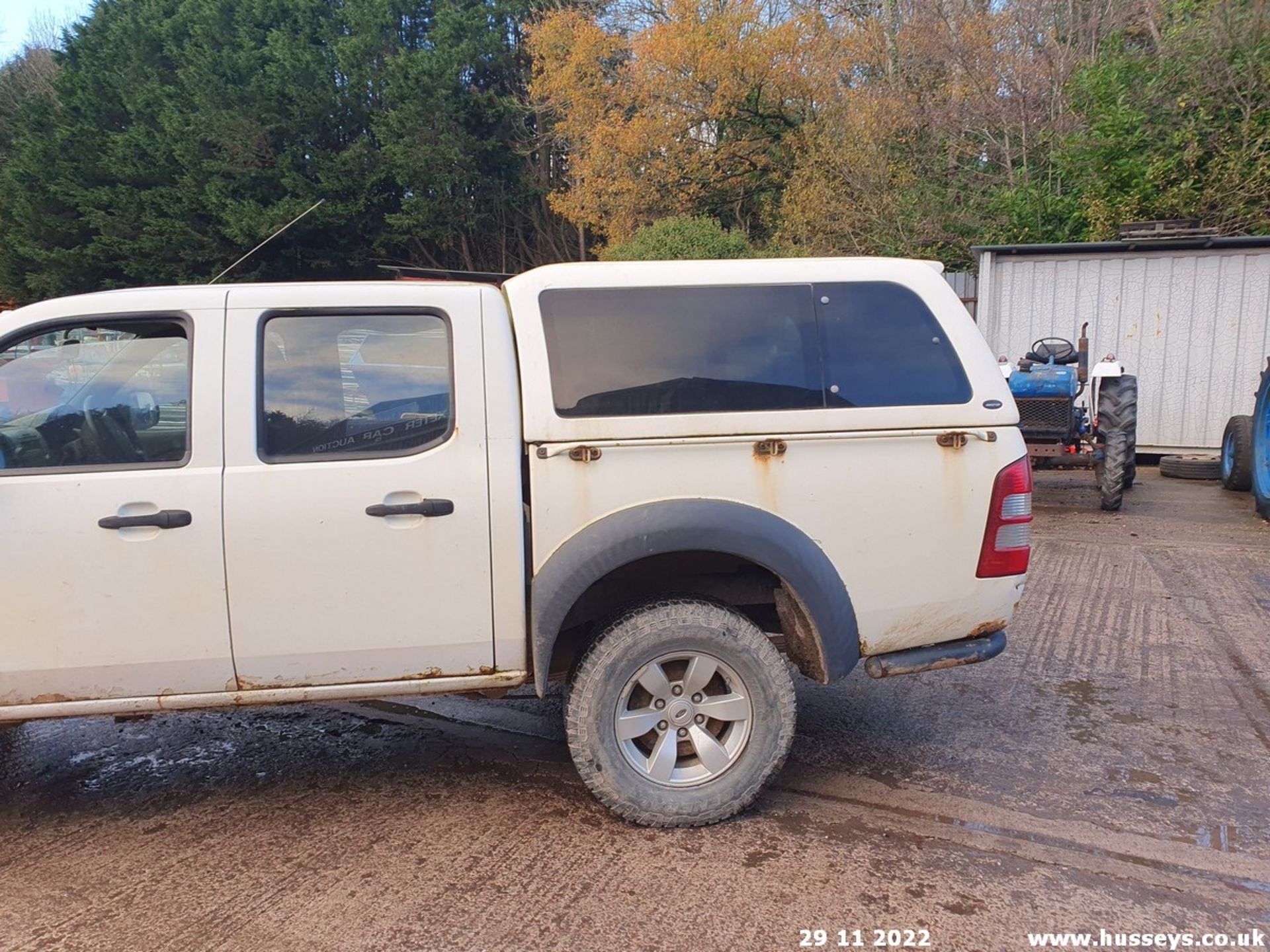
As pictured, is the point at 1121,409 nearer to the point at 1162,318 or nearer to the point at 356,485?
the point at 1162,318

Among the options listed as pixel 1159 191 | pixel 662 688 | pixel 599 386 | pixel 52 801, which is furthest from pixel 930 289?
pixel 1159 191

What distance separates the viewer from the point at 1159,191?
1498cm

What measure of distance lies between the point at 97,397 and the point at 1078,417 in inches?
379

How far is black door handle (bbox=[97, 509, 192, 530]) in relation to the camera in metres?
3.21

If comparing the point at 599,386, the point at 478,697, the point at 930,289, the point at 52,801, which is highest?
the point at 930,289

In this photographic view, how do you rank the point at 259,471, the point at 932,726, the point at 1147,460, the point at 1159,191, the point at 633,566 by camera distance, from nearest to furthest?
1. the point at 259,471
2. the point at 633,566
3. the point at 932,726
4. the point at 1147,460
5. the point at 1159,191

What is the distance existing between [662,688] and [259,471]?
64.2 inches

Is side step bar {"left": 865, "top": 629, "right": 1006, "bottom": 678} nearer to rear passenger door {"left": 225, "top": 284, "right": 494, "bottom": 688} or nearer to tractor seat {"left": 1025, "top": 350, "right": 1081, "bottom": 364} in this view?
rear passenger door {"left": 225, "top": 284, "right": 494, "bottom": 688}

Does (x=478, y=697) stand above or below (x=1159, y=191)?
below

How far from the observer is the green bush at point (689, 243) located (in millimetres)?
17266

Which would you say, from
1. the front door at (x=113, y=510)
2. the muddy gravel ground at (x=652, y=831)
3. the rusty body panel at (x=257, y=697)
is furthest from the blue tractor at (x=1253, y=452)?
the front door at (x=113, y=510)

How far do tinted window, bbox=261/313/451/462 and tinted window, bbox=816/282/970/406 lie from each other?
1.45m

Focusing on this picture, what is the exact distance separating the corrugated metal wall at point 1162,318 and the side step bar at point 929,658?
32.7 ft

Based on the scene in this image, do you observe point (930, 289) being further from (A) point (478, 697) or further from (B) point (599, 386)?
(A) point (478, 697)
